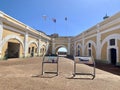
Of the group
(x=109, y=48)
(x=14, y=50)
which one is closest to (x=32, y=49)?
(x=14, y=50)

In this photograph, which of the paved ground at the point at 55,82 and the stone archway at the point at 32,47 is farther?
the stone archway at the point at 32,47

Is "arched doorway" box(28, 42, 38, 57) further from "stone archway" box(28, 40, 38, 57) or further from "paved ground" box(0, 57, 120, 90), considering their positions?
"paved ground" box(0, 57, 120, 90)

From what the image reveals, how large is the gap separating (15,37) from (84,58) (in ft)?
42.6

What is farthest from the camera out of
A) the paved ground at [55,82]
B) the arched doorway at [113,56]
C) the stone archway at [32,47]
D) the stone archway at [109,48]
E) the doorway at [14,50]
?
the stone archway at [32,47]

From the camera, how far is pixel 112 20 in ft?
50.0

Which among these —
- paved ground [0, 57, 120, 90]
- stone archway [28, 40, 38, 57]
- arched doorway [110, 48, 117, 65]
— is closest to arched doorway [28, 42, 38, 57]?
stone archway [28, 40, 38, 57]

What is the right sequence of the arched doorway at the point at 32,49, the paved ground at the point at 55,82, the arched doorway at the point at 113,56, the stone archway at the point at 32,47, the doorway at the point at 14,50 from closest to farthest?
1. the paved ground at the point at 55,82
2. the arched doorway at the point at 113,56
3. the doorway at the point at 14,50
4. the stone archway at the point at 32,47
5. the arched doorway at the point at 32,49

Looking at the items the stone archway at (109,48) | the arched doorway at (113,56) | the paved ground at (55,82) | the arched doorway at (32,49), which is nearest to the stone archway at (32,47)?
the arched doorway at (32,49)

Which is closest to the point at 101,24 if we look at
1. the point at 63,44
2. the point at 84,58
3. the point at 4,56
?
the point at 84,58

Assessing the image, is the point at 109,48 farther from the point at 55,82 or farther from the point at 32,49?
the point at 32,49

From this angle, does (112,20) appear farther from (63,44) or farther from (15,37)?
(63,44)

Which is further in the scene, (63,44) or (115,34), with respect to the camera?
(63,44)

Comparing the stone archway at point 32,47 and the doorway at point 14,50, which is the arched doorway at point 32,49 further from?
the doorway at point 14,50

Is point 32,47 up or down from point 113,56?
up
